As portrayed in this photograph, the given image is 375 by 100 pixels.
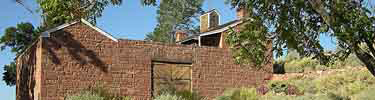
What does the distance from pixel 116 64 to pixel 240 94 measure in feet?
18.6

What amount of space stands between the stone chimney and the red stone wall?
5038 millimetres

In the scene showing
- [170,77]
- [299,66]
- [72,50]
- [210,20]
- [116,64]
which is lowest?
[170,77]

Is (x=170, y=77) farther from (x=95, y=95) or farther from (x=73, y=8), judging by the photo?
(x=73, y=8)

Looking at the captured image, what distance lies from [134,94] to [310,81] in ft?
26.0

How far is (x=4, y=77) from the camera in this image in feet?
99.8

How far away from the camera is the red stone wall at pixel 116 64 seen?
2033 cm

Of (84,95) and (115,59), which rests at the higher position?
(115,59)

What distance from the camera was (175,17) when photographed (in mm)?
50938

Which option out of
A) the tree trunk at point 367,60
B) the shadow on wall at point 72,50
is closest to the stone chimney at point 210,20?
the shadow on wall at point 72,50

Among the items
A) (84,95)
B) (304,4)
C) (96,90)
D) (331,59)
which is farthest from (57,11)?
(96,90)

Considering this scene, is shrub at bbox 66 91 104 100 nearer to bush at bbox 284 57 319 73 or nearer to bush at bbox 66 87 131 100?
bush at bbox 66 87 131 100

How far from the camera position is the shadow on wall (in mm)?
20312

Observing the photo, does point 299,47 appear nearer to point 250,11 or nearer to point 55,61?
point 250,11

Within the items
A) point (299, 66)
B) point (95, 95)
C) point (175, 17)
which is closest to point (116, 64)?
point (95, 95)
